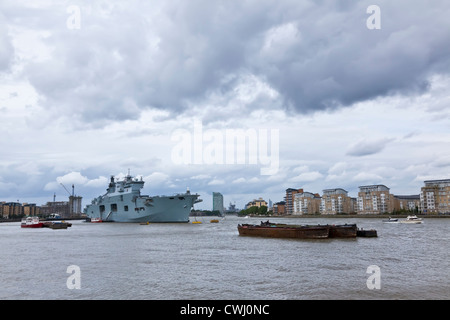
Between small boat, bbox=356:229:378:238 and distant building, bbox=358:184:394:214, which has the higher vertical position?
distant building, bbox=358:184:394:214

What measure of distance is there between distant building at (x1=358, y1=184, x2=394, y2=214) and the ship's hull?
117610mm

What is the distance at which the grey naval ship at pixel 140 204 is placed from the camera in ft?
305

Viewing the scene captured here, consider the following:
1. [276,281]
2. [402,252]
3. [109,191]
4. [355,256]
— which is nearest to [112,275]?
[276,281]

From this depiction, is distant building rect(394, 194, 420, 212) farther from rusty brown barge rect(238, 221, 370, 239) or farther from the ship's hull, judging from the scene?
rusty brown barge rect(238, 221, 370, 239)

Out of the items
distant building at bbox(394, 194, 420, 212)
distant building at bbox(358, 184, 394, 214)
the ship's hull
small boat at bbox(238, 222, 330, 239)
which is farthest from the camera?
distant building at bbox(394, 194, 420, 212)

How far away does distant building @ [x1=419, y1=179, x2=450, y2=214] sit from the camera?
14925cm

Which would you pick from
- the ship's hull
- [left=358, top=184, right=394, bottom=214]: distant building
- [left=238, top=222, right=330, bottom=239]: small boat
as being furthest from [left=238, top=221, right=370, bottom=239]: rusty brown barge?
[left=358, top=184, right=394, bottom=214]: distant building

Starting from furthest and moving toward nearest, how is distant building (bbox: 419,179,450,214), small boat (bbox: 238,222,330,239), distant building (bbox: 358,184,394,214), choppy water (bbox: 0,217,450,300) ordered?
distant building (bbox: 358,184,394,214)
distant building (bbox: 419,179,450,214)
small boat (bbox: 238,222,330,239)
choppy water (bbox: 0,217,450,300)

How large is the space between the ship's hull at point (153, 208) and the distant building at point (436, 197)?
360 ft

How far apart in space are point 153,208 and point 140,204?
187 inches

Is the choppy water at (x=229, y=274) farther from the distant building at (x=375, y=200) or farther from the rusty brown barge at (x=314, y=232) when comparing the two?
the distant building at (x=375, y=200)
